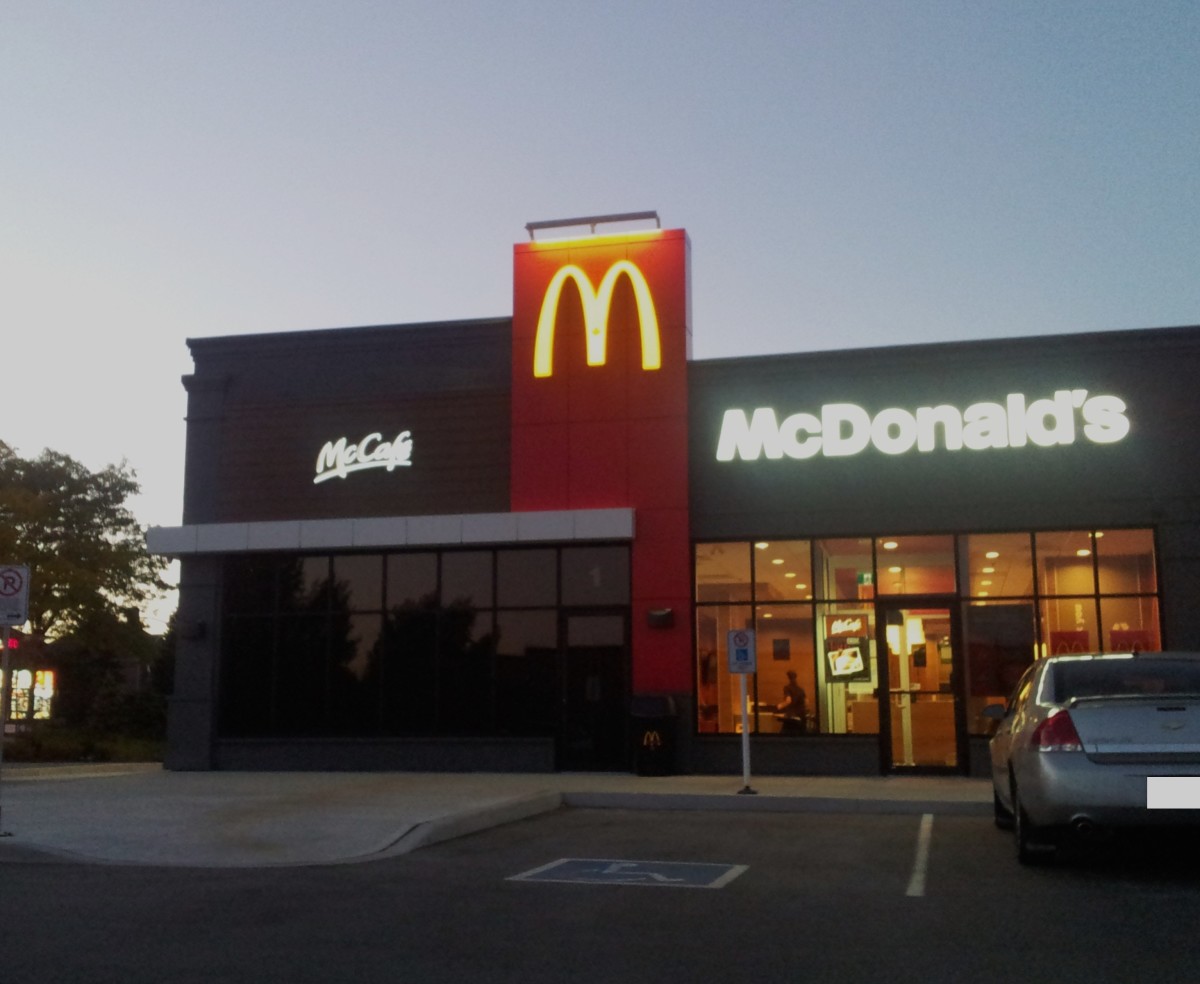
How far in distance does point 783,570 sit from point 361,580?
21.5 ft

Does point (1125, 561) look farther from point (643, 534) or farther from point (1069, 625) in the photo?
Result: point (643, 534)

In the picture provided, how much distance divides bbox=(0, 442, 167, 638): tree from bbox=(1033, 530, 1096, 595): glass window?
2850cm

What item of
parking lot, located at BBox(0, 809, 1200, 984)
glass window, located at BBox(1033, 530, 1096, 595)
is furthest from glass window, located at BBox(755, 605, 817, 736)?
parking lot, located at BBox(0, 809, 1200, 984)

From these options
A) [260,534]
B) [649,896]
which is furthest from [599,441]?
[649,896]

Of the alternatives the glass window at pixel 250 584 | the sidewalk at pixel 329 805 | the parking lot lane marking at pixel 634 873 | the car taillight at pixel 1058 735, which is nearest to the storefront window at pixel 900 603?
the sidewalk at pixel 329 805

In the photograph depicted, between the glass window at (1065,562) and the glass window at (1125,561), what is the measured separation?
14cm

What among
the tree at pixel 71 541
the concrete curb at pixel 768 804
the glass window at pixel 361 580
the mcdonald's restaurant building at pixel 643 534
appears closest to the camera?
the concrete curb at pixel 768 804

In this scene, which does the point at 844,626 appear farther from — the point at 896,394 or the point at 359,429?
the point at 359,429

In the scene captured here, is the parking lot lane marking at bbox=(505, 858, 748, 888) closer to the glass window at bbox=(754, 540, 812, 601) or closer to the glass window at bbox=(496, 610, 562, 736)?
the glass window at bbox=(754, 540, 812, 601)

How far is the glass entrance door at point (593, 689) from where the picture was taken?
1980 cm

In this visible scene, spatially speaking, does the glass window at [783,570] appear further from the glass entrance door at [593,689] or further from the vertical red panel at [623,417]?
the glass entrance door at [593,689]

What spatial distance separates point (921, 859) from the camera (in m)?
10.7

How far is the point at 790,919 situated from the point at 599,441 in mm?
12960

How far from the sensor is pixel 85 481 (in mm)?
50938
